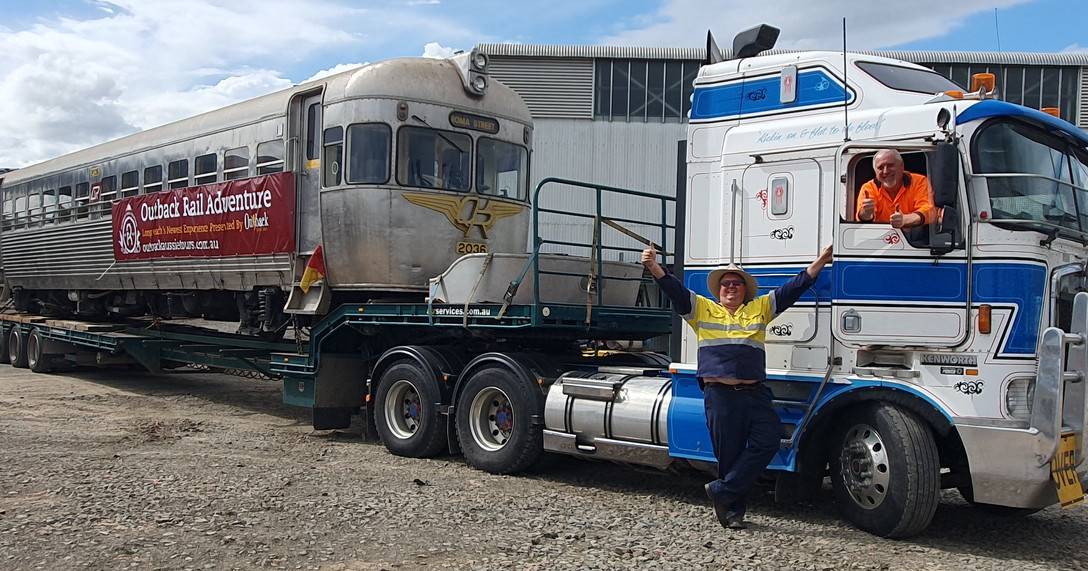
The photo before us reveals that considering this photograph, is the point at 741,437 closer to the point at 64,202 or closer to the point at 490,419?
the point at 490,419

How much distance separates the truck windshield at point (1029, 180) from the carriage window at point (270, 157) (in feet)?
25.0

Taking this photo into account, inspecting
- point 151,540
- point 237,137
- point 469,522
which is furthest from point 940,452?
point 237,137

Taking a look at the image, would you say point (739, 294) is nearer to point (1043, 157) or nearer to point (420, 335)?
point (1043, 157)

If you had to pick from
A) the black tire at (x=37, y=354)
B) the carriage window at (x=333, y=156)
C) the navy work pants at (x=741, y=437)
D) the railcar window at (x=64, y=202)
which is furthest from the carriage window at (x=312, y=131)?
the black tire at (x=37, y=354)

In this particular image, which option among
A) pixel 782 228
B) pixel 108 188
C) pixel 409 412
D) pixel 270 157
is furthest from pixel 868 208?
pixel 108 188

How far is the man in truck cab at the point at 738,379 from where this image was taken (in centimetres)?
645

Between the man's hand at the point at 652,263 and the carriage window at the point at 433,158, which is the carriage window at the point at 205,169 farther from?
the man's hand at the point at 652,263

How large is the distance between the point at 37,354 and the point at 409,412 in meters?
11.6

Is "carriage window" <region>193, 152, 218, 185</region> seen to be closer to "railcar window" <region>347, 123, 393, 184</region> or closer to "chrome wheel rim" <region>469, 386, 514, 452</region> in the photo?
"railcar window" <region>347, 123, 393, 184</region>

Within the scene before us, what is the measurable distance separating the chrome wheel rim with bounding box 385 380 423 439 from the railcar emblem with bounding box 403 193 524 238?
6.21 ft

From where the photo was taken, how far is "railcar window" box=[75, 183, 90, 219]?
52.0ft

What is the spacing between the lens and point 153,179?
45.4ft

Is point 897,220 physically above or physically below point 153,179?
below

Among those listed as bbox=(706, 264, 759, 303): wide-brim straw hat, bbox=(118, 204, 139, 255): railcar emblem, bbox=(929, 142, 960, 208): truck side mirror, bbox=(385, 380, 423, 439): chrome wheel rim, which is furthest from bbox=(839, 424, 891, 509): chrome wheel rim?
bbox=(118, 204, 139, 255): railcar emblem
